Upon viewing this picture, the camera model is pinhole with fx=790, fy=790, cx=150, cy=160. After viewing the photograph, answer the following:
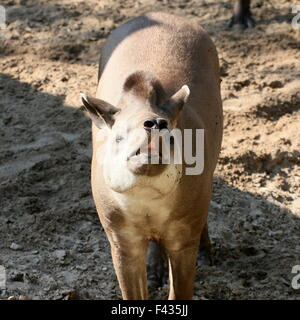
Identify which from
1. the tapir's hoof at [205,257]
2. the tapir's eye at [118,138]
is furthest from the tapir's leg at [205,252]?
the tapir's eye at [118,138]

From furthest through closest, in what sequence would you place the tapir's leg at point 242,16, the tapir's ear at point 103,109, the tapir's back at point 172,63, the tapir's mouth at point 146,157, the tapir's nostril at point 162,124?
1. the tapir's leg at point 242,16
2. the tapir's back at point 172,63
3. the tapir's ear at point 103,109
4. the tapir's nostril at point 162,124
5. the tapir's mouth at point 146,157

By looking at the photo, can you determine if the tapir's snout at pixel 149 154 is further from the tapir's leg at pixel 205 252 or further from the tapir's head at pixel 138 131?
the tapir's leg at pixel 205 252

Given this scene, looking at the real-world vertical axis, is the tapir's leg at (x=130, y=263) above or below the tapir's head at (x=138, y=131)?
below

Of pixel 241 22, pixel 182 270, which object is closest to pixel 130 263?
pixel 182 270

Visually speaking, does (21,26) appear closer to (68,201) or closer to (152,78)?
(68,201)

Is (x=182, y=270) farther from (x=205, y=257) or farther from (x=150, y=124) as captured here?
(x=150, y=124)

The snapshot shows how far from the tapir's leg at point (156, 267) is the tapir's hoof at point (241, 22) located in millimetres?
3382

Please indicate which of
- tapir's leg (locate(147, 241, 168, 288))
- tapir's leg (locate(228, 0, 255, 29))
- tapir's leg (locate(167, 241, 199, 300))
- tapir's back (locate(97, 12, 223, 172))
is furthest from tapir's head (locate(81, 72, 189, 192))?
tapir's leg (locate(228, 0, 255, 29))

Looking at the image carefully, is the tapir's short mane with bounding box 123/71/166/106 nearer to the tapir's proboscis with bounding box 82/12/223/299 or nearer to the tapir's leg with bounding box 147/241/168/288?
the tapir's proboscis with bounding box 82/12/223/299

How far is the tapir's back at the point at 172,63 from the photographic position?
4297 millimetres

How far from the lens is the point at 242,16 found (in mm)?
7645

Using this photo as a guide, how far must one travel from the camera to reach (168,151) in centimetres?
331

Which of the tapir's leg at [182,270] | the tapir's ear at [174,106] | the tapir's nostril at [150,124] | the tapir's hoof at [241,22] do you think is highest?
the tapir's nostril at [150,124]

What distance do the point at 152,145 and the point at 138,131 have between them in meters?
0.11
